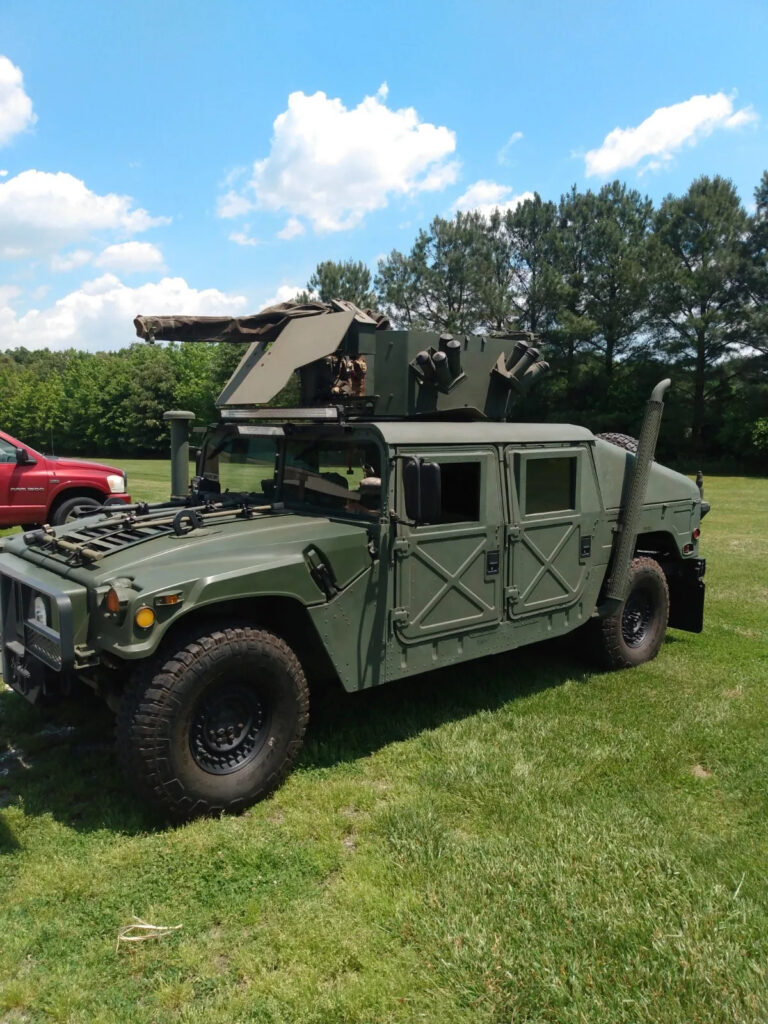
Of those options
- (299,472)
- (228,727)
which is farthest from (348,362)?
(228,727)

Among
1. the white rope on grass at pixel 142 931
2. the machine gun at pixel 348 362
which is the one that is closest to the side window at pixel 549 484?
the machine gun at pixel 348 362

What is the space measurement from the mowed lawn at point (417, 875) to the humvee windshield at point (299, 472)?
1.48m

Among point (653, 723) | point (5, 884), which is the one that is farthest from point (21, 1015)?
point (653, 723)

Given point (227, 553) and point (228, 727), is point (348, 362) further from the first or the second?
point (228, 727)

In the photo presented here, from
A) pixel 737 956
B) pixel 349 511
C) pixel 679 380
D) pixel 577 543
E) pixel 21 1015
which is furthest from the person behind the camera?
pixel 679 380

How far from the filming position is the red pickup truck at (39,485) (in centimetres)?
1116

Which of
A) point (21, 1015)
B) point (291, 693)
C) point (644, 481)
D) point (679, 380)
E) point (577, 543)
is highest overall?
point (679, 380)

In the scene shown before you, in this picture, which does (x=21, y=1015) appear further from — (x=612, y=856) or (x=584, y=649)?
(x=584, y=649)

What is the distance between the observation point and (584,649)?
252 inches

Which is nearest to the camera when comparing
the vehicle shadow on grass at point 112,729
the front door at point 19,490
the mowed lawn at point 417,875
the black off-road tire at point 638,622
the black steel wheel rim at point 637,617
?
the mowed lawn at point 417,875

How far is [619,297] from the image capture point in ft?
124

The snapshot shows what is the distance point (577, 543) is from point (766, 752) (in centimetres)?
178

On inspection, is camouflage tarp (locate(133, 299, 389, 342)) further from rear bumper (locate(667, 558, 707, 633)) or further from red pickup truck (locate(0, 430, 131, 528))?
red pickup truck (locate(0, 430, 131, 528))

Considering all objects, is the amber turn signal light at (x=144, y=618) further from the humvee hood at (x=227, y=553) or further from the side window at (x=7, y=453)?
the side window at (x=7, y=453)
